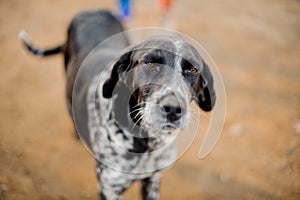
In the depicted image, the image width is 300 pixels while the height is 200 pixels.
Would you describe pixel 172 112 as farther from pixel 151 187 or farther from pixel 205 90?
pixel 151 187

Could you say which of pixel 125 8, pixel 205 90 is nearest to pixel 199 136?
pixel 205 90

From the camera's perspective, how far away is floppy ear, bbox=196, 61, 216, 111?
8.36 feet

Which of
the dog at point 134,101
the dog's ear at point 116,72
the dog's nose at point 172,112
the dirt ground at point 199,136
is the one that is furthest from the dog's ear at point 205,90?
the dirt ground at point 199,136

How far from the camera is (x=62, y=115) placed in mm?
4543

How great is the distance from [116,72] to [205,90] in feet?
2.51

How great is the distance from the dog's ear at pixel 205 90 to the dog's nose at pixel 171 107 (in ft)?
1.60

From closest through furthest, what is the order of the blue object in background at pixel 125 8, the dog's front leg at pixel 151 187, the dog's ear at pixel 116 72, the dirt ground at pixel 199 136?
the dog's ear at pixel 116 72 → the dog's front leg at pixel 151 187 → the dirt ground at pixel 199 136 → the blue object in background at pixel 125 8

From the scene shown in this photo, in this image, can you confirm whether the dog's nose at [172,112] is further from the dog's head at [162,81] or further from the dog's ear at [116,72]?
the dog's ear at [116,72]

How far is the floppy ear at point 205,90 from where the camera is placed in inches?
100

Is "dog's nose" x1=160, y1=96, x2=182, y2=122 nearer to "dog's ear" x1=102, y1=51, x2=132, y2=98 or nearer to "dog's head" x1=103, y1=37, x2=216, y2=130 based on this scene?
"dog's head" x1=103, y1=37, x2=216, y2=130

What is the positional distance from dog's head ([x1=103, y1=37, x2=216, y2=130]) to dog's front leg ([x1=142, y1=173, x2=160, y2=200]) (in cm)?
77

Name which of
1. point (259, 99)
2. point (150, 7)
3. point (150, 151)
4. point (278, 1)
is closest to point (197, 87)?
point (150, 151)

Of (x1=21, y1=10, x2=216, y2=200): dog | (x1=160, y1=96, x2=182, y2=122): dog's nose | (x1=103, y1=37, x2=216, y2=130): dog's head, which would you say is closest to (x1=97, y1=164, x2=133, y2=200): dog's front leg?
(x1=21, y1=10, x2=216, y2=200): dog

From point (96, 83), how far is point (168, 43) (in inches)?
36.8
